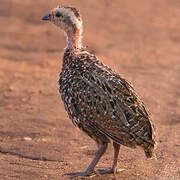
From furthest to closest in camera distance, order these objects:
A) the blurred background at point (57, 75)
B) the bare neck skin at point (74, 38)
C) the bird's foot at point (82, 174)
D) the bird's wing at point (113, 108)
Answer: the bare neck skin at point (74, 38), the blurred background at point (57, 75), the bird's foot at point (82, 174), the bird's wing at point (113, 108)

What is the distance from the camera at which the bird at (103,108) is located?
7.09 metres

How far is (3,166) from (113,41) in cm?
897

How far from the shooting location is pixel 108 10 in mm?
18922

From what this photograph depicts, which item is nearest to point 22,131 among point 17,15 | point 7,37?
point 7,37

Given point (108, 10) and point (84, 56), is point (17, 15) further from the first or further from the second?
point (84, 56)

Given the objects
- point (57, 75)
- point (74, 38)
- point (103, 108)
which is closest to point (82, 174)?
point (103, 108)

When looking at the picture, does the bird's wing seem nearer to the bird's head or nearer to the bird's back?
the bird's back

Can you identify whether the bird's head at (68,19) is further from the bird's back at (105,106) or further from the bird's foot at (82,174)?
the bird's foot at (82,174)

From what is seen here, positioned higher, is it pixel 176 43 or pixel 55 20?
pixel 55 20

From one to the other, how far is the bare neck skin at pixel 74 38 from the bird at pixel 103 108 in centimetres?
35

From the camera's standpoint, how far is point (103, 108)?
7.23m

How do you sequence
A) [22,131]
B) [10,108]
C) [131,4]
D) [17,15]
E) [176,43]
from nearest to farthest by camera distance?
[22,131] → [10,108] → [176,43] → [17,15] → [131,4]

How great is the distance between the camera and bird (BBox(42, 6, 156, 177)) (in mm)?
7086

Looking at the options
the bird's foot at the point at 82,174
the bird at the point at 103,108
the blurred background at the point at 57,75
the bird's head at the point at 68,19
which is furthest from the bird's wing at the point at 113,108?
the bird's head at the point at 68,19
